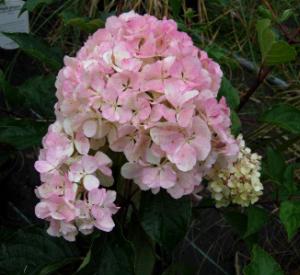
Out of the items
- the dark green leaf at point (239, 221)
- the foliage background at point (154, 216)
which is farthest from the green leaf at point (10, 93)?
the dark green leaf at point (239, 221)

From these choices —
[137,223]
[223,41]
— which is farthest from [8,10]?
[223,41]

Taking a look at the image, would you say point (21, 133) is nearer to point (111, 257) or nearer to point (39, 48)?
point (39, 48)

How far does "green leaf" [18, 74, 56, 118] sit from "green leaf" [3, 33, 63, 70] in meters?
0.04

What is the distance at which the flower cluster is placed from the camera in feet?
3.04

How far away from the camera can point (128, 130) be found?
76 cm

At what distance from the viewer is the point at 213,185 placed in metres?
0.93

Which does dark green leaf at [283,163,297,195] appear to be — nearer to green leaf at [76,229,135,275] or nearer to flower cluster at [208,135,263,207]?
flower cluster at [208,135,263,207]

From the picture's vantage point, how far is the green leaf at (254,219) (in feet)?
3.26

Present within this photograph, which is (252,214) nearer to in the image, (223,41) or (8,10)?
(8,10)

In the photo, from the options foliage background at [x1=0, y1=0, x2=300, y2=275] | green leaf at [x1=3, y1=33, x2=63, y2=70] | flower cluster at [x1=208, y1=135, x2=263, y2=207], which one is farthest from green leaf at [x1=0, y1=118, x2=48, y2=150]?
flower cluster at [x1=208, y1=135, x2=263, y2=207]

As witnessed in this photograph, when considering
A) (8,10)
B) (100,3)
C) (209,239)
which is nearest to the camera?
(8,10)

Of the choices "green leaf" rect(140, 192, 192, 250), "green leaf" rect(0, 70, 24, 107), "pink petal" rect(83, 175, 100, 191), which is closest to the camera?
"pink petal" rect(83, 175, 100, 191)

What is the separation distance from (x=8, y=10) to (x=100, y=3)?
90 cm

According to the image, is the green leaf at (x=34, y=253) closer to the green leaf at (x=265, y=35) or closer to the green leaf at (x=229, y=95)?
the green leaf at (x=229, y=95)
